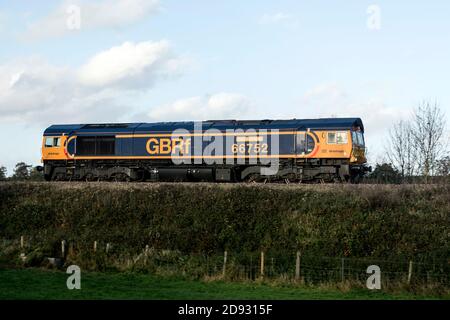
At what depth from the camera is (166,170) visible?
36.4m

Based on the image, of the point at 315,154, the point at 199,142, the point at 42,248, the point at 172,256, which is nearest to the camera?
the point at 172,256

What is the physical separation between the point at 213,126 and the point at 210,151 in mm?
1542

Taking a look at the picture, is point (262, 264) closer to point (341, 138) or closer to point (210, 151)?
point (341, 138)

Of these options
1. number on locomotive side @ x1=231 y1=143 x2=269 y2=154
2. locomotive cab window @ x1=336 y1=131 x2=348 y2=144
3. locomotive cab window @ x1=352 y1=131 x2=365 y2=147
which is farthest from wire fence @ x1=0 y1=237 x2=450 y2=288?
locomotive cab window @ x1=352 y1=131 x2=365 y2=147

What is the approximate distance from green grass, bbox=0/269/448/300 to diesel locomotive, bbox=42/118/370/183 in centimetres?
1294

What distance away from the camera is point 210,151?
3556 cm

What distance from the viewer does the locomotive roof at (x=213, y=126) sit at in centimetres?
3372

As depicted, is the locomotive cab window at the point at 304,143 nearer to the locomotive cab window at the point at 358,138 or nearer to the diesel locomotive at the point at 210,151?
the diesel locomotive at the point at 210,151

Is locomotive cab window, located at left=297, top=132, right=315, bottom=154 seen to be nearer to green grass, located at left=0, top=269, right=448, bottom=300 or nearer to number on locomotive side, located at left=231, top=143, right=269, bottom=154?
number on locomotive side, located at left=231, top=143, right=269, bottom=154

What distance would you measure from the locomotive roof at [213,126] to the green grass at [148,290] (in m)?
14.2
